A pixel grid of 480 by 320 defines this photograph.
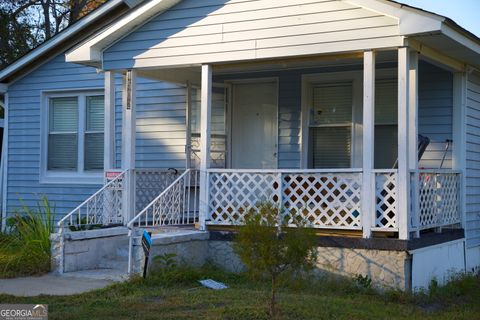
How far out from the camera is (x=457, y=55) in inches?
420

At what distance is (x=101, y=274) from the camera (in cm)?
1026

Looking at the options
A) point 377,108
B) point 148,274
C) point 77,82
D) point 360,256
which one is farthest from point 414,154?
point 77,82

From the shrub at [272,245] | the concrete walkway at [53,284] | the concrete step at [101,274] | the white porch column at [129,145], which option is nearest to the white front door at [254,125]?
the white porch column at [129,145]

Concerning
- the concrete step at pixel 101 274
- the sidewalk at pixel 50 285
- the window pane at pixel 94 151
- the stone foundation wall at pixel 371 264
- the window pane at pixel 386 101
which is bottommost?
the sidewalk at pixel 50 285

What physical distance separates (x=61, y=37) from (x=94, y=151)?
2.55m

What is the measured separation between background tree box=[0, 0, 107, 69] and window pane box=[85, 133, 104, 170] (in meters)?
9.40

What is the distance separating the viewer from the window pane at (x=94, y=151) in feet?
50.4

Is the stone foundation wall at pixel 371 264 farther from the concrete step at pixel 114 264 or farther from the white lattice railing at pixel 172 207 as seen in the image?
the white lattice railing at pixel 172 207

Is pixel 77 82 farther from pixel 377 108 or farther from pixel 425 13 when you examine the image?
pixel 425 13

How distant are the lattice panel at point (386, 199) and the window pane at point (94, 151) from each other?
7451mm

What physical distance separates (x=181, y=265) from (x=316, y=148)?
384 cm

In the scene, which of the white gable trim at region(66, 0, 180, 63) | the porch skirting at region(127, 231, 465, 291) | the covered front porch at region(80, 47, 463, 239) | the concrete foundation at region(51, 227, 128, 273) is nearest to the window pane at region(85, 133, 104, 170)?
the covered front porch at region(80, 47, 463, 239)

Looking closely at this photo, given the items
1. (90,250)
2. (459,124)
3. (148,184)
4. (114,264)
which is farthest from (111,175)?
(459,124)

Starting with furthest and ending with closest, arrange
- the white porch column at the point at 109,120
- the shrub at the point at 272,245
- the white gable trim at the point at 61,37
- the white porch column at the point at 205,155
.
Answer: the white gable trim at the point at 61,37
the white porch column at the point at 109,120
the white porch column at the point at 205,155
the shrub at the point at 272,245
